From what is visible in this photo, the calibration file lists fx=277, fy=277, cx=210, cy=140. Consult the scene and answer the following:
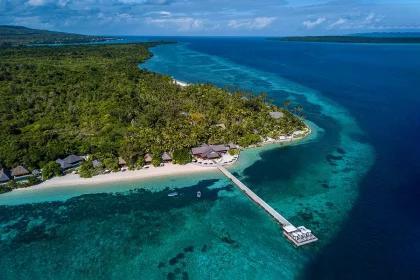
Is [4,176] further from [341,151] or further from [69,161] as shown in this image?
[341,151]

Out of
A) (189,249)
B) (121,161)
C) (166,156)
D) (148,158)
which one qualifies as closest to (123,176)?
(121,161)

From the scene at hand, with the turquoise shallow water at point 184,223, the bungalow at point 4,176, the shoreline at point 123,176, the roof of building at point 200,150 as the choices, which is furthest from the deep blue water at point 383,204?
the bungalow at point 4,176

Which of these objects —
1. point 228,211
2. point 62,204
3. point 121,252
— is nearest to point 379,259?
point 228,211

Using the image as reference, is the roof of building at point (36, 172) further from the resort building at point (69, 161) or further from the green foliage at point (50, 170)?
the resort building at point (69, 161)

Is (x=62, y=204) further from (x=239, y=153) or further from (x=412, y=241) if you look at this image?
(x=412, y=241)

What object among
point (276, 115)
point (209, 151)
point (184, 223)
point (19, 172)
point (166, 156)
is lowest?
point (184, 223)
